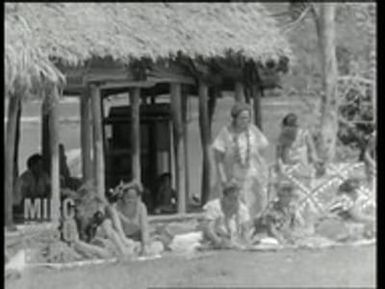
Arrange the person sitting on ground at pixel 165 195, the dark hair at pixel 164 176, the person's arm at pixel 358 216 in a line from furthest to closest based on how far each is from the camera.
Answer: the dark hair at pixel 164 176 < the person sitting on ground at pixel 165 195 < the person's arm at pixel 358 216

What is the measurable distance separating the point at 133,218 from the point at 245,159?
0.89 metres

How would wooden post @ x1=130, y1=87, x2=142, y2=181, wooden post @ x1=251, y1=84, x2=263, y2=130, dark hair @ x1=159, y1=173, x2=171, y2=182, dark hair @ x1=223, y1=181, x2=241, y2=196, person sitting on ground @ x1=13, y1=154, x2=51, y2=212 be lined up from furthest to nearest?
wooden post @ x1=251, y1=84, x2=263, y2=130 < dark hair @ x1=159, y1=173, x2=171, y2=182 < wooden post @ x1=130, y1=87, x2=142, y2=181 < person sitting on ground @ x1=13, y1=154, x2=51, y2=212 < dark hair @ x1=223, y1=181, x2=241, y2=196

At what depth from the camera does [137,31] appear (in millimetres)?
7078

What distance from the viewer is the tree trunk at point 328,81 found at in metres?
9.58

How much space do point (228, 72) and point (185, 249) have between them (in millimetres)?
2228

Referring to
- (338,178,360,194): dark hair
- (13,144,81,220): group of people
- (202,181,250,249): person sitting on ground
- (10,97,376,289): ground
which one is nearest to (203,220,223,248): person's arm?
(202,181,250,249): person sitting on ground

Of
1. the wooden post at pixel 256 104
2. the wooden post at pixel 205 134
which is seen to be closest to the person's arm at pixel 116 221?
the wooden post at pixel 205 134

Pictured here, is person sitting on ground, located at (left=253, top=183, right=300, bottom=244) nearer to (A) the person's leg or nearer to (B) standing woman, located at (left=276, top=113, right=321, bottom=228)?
(B) standing woman, located at (left=276, top=113, right=321, bottom=228)

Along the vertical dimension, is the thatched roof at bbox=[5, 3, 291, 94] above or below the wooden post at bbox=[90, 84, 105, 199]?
above

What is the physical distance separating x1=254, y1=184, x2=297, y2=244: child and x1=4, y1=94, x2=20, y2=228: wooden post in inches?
62.4

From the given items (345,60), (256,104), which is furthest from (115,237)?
(345,60)

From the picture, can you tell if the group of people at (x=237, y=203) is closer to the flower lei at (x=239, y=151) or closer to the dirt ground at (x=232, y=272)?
the flower lei at (x=239, y=151)

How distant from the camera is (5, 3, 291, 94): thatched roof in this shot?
6273mm

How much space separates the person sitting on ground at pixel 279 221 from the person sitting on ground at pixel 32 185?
1522 millimetres
